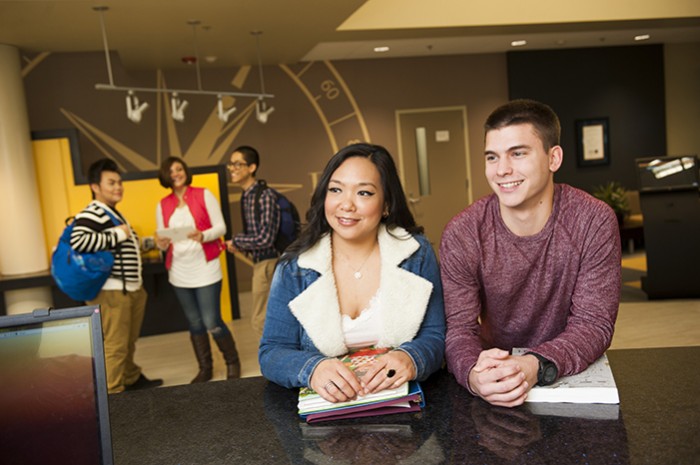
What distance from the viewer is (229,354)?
481cm

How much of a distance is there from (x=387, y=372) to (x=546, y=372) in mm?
378

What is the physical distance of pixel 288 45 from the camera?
284 inches

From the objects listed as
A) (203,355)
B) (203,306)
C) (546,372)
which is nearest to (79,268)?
(203,306)

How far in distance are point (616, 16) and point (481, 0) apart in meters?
1.74

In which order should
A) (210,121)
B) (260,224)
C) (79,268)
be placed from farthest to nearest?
(210,121), (260,224), (79,268)

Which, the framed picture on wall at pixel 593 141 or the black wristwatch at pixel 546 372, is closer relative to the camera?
the black wristwatch at pixel 546 372

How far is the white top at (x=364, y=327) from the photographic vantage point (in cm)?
189

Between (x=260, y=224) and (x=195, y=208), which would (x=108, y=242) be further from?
(x=260, y=224)

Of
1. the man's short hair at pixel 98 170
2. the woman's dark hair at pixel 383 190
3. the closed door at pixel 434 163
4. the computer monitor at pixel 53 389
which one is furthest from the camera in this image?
the closed door at pixel 434 163

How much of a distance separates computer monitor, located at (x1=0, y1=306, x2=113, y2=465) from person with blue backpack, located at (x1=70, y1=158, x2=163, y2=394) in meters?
3.24

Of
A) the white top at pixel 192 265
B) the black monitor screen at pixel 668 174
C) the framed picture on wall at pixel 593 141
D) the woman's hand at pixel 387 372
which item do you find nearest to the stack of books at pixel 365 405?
the woman's hand at pixel 387 372

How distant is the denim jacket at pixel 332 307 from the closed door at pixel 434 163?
7.40m

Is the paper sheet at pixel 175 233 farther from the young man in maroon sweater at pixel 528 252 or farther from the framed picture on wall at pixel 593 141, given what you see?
the framed picture on wall at pixel 593 141

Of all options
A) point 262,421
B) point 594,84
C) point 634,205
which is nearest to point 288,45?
point 594,84
